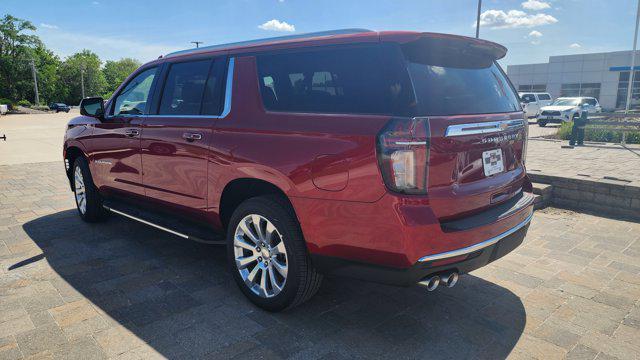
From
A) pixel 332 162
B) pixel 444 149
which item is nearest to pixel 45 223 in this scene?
pixel 332 162

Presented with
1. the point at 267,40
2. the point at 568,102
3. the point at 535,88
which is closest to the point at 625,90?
the point at 535,88

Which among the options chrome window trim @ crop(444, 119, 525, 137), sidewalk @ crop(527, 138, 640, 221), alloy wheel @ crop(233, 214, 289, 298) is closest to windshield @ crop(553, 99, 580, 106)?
sidewalk @ crop(527, 138, 640, 221)

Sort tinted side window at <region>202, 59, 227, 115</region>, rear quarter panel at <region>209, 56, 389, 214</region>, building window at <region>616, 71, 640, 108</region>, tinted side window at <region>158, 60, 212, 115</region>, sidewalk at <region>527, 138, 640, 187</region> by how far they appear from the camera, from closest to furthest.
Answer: rear quarter panel at <region>209, 56, 389, 214</region>, tinted side window at <region>202, 59, 227, 115</region>, tinted side window at <region>158, 60, 212, 115</region>, sidewalk at <region>527, 138, 640, 187</region>, building window at <region>616, 71, 640, 108</region>

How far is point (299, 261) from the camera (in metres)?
2.92

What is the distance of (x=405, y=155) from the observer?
245cm

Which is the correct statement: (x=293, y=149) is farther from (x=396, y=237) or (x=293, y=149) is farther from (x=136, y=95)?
(x=136, y=95)

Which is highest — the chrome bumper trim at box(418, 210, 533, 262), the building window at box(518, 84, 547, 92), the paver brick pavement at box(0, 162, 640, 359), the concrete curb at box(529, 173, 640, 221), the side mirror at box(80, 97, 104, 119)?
the building window at box(518, 84, 547, 92)

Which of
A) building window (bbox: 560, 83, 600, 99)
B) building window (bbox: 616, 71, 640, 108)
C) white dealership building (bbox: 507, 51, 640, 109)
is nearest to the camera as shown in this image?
building window (bbox: 616, 71, 640, 108)

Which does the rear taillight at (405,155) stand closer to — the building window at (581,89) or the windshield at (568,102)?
the windshield at (568,102)

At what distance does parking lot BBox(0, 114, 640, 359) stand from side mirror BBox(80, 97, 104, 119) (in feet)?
4.66

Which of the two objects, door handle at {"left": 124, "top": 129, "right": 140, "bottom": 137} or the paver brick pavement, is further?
door handle at {"left": 124, "top": 129, "right": 140, "bottom": 137}

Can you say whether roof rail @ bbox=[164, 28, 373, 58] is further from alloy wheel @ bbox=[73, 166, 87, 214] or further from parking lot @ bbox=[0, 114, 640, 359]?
alloy wheel @ bbox=[73, 166, 87, 214]

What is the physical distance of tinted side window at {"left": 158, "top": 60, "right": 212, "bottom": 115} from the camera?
378 centimetres

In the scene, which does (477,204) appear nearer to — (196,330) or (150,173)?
(196,330)
